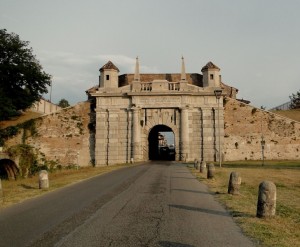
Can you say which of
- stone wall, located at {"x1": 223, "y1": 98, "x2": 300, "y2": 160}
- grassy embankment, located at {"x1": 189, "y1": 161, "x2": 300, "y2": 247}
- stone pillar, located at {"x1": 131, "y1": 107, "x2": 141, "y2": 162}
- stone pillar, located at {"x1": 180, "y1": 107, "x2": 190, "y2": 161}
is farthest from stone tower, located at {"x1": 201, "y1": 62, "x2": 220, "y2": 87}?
grassy embankment, located at {"x1": 189, "y1": 161, "x2": 300, "y2": 247}

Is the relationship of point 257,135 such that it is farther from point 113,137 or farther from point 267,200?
point 267,200

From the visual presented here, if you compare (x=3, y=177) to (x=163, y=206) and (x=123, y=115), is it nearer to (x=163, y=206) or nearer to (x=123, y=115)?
(x=123, y=115)

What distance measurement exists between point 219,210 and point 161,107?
1142 inches

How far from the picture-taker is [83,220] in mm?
8891

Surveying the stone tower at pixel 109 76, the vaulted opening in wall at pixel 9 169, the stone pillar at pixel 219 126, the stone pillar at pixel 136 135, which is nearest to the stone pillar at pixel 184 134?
the stone pillar at pixel 219 126

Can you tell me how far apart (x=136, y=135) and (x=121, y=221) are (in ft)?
96.9

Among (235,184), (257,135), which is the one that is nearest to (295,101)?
(257,135)

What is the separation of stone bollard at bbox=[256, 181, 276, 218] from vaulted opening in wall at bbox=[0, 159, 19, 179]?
1070 inches

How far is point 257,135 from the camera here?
3912cm

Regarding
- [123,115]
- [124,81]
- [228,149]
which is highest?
[124,81]

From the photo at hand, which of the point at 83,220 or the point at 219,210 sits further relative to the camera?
the point at 219,210

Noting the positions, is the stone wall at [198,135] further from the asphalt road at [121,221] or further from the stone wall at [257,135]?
the asphalt road at [121,221]

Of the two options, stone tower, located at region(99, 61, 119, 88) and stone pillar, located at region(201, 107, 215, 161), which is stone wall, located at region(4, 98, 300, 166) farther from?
stone tower, located at region(99, 61, 119, 88)

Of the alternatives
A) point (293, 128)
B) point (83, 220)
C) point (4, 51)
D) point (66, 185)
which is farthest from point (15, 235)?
point (4, 51)
